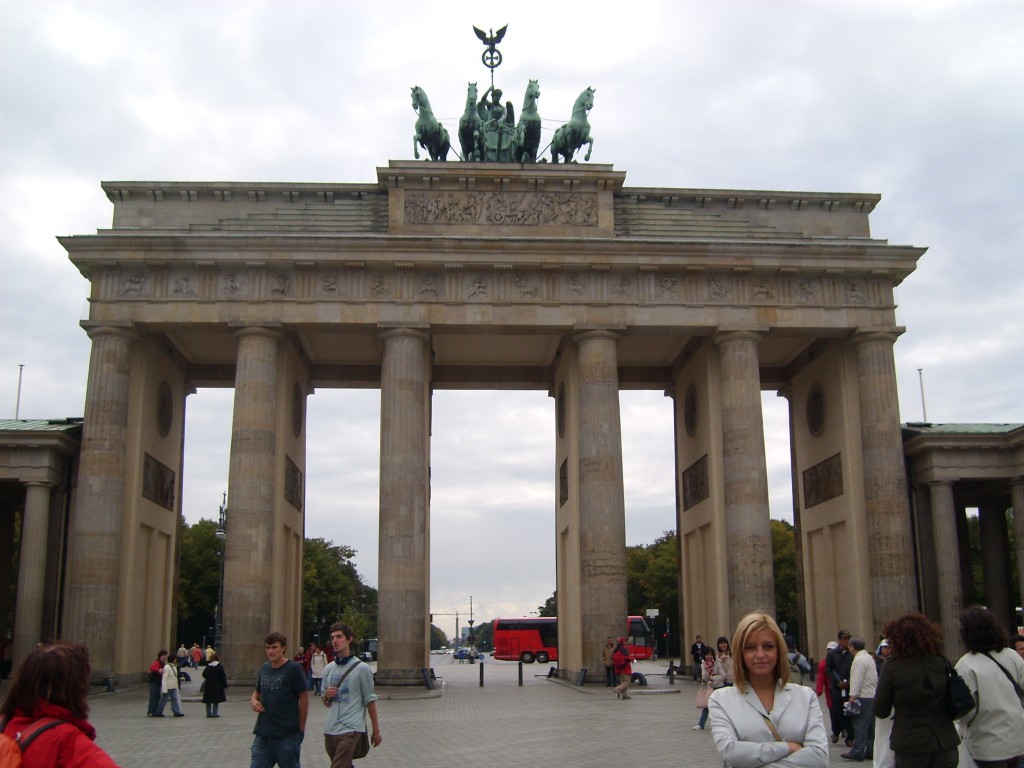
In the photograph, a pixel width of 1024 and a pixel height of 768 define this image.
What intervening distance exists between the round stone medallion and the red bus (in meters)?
29.7

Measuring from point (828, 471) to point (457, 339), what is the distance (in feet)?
50.3

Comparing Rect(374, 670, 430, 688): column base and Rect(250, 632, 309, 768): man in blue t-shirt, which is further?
Rect(374, 670, 430, 688): column base

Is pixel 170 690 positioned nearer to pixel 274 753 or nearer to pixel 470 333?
pixel 470 333

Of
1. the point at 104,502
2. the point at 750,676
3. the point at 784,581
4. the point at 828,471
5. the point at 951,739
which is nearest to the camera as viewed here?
the point at 750,676

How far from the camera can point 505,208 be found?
131ft

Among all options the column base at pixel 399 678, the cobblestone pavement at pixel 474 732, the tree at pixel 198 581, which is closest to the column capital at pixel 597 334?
the cobblestone pavement at pixel 474 732

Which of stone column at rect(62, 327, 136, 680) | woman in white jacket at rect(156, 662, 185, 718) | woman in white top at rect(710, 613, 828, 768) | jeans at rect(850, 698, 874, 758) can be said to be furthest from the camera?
stone column at rect(62, 327, 136, 680)

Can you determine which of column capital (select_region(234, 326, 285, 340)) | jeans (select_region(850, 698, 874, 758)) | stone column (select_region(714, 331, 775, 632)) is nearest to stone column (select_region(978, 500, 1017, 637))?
stone column (select_region(714, 331, 775, 632))

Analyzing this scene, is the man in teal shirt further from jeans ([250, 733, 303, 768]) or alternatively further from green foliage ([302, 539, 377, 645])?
green foliage ([302, 539, 377, 645])

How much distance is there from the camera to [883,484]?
38281 mm

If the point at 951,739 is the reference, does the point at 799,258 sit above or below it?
above

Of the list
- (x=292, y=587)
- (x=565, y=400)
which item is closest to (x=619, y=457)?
(x=565, y=400)

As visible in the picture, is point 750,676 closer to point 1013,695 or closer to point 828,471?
point 1013,695

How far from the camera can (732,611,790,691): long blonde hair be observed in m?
5.93
